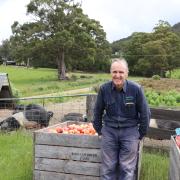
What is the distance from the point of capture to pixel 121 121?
234 inches

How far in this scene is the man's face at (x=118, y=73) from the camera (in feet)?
19.0

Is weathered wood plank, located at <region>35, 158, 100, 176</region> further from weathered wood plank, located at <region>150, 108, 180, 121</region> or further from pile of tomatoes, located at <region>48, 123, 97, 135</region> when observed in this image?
weathered wood plank, located at <region>150, 108, 180, 121</region>

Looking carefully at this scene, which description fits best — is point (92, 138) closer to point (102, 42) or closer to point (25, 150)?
point (25, 150)

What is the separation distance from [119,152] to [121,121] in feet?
1.38

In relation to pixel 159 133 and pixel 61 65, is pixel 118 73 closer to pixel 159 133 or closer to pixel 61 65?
pixel 159 133

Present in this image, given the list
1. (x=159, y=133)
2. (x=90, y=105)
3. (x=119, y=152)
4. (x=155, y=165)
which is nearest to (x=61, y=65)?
(x=90, y=105)

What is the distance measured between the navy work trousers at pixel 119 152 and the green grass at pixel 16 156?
67.4 inches

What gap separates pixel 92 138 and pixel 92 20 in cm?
5344

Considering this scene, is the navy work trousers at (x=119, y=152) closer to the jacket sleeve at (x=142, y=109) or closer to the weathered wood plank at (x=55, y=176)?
the jacket sleeve at (x=142, y=109)

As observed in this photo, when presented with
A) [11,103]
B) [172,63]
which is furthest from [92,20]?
[11,103]

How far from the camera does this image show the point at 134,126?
6.00 m

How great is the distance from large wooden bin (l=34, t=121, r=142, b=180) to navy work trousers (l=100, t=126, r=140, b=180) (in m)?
0.47

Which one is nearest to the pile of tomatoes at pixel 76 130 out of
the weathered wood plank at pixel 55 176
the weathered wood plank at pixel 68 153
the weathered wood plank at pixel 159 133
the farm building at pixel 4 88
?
the weathered wood plank at pixel 68 153

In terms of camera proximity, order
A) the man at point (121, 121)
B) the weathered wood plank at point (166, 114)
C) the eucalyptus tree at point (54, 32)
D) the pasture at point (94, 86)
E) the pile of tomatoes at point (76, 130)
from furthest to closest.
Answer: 1. the eucalyptus tree at point (54, 32)
2. the pasture at point (94, 86)
3. the weathered wood plank at point (166, 114)
4. the pile of tomatoes at point (76, 130)
5. the man at point (121, 121)
